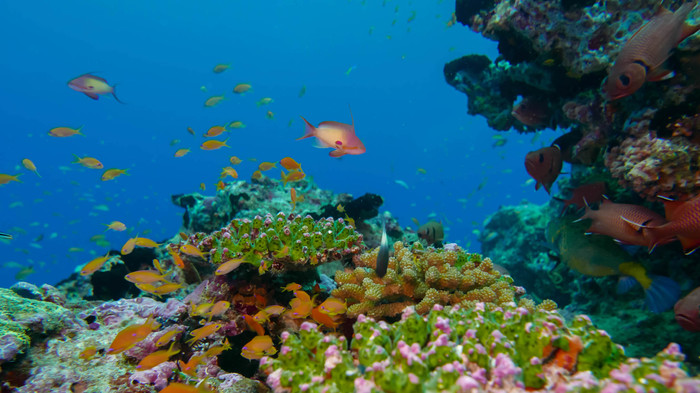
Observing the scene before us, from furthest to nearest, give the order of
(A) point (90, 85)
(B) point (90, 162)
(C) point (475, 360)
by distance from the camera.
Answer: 1. (B) point (90, 162)
2. (A) point (90, 85)
3. (C) point (475, 360)

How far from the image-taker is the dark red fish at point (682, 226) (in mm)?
2775

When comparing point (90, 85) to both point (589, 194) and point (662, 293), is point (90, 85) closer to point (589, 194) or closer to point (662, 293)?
point (589, 194)

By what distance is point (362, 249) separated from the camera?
4172 mm

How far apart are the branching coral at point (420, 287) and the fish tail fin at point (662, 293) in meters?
1.95

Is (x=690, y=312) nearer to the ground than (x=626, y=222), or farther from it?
nearer to the ground

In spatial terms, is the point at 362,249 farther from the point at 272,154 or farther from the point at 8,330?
the point at 272,154

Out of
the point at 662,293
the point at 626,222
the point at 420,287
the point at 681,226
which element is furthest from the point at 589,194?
the point at 420,287

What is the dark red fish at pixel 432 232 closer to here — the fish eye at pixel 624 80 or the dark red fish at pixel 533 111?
the dark red fish at pixel 533 111

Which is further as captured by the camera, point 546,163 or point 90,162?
point 90,162

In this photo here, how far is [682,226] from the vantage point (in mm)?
2846

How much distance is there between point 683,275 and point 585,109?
272cm

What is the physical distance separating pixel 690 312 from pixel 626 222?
0.95 meters

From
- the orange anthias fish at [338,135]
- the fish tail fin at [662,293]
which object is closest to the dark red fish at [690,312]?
the fish tail fin at [662,293]

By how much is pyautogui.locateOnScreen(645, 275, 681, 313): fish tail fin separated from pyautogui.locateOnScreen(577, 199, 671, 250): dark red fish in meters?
0.82
